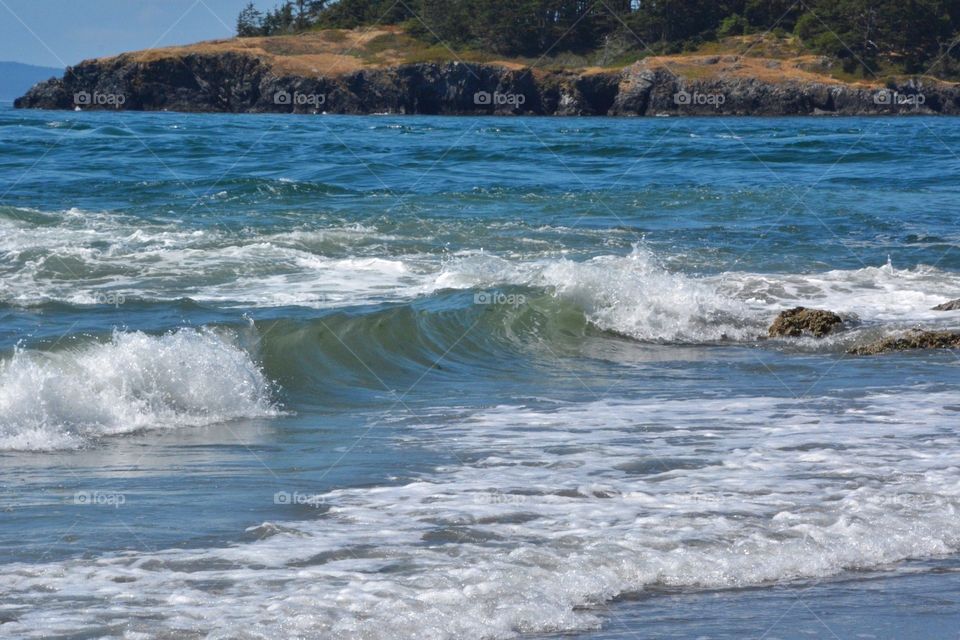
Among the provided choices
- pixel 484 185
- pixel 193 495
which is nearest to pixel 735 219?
pixel 484 185

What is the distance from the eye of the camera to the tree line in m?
86.5

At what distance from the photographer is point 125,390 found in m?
8.55

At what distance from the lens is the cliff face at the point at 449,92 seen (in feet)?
256

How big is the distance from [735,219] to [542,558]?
1538 cm

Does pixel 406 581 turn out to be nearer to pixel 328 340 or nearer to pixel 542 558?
pixel 542 558
